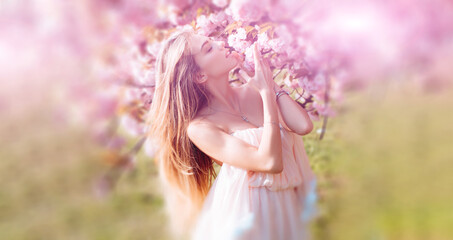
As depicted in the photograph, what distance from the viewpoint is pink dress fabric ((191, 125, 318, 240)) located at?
3.56 ft

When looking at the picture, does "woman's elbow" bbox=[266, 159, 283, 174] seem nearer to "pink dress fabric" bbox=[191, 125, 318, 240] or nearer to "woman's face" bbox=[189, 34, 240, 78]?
"pink dress fabric" bbox=[191, 125, 318, 240]

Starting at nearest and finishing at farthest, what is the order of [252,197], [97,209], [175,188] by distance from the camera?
[252,197], [175,188], [97,209]

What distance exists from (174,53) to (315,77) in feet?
1.18

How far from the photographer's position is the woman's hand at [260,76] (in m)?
1.09

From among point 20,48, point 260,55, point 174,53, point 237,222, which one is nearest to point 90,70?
point 20,48

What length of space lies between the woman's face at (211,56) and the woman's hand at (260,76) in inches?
2.2

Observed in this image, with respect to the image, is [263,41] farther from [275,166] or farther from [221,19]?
[275,166]

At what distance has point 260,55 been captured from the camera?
1137 millimetres

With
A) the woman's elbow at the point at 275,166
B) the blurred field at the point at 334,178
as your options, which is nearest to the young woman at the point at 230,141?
the woman's elbow at the point at 275,166

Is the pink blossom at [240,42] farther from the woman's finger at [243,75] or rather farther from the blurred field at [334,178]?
the blurred field at [334,178]

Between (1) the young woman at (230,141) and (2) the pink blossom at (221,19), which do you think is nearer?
(1) the young woman at (230,141)

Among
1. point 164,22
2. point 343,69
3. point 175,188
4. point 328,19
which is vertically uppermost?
point 164,22

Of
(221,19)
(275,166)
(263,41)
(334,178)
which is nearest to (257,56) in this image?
(263,41)

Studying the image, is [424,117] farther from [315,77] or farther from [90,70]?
[90,70]
